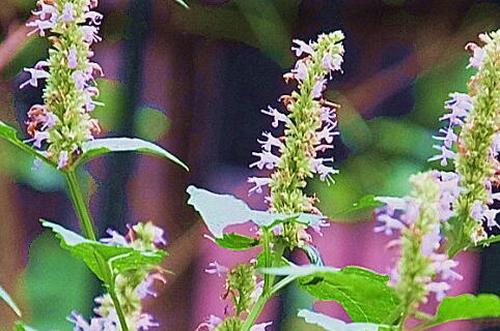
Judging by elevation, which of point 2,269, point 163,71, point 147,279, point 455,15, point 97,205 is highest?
point 455,15

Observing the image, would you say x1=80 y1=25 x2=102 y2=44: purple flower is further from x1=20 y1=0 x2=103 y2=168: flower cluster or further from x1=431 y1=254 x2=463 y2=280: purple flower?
x1=431 y1=254 x2=463 y2=280: purple flower

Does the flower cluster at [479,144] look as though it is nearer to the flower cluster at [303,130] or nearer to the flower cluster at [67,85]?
the flower cluster at [303,130]

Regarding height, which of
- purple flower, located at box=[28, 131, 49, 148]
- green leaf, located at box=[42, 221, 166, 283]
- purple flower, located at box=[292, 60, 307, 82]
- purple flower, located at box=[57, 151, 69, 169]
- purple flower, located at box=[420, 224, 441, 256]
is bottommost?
green leaf, located at box=[42, 221, 166, 283]

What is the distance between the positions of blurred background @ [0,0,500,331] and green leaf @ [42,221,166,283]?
658mm

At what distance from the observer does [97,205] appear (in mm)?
1215

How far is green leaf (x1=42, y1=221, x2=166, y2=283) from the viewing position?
42 cm

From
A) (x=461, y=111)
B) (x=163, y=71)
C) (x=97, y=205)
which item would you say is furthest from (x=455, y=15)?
(x=461, y=111)

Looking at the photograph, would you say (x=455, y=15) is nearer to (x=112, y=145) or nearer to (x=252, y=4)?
(x=252, y=4)

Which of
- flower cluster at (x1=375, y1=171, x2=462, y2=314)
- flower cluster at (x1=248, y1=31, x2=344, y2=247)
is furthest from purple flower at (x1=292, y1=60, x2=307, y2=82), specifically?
flower cluster at (x1=375, y1=171, x2=462, y2=314)

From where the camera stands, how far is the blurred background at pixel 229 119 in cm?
114

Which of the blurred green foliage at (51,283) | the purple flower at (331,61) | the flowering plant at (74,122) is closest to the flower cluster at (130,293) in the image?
the flowering plant at (74,122)

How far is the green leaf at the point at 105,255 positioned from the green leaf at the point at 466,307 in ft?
0.37

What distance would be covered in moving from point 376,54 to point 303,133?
0.79m

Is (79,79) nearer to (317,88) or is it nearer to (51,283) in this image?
(317,88)
